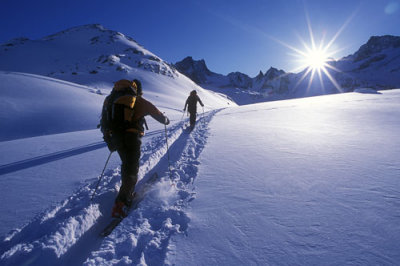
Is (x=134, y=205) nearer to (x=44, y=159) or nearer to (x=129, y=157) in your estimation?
(x=129, y=157)

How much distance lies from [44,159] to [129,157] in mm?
3468

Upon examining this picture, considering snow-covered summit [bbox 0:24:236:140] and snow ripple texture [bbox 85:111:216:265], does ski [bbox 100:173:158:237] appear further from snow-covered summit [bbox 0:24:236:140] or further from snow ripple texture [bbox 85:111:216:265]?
snow-covered summit [bbox 0:24:236:140]

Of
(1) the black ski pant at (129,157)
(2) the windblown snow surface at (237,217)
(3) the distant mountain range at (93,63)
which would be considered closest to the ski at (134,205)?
(2) the windblown snow surface at (237,217)

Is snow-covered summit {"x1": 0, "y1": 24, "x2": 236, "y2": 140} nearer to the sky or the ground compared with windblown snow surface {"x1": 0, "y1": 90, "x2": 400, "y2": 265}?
nearer to the sky

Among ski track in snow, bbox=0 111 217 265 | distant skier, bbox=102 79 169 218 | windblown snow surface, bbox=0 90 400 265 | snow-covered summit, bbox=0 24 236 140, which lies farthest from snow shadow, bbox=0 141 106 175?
snow-covered summit, bbox=0 24 236 140

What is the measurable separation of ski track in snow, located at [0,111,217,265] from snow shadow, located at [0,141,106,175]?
86.7 inches

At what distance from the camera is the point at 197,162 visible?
4.86 m

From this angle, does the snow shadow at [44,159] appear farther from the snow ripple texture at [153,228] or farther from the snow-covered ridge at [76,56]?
the snow-covered ridge at [76,56]

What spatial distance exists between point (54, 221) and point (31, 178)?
192cm


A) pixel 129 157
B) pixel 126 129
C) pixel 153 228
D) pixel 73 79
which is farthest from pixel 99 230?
pixel 73 79

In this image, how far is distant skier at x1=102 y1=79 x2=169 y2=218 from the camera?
3.07 meters

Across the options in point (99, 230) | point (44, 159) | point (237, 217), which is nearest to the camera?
point (237, 217)

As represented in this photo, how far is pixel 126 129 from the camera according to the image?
3.19 m

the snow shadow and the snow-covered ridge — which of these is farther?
the snow-covered ridge
